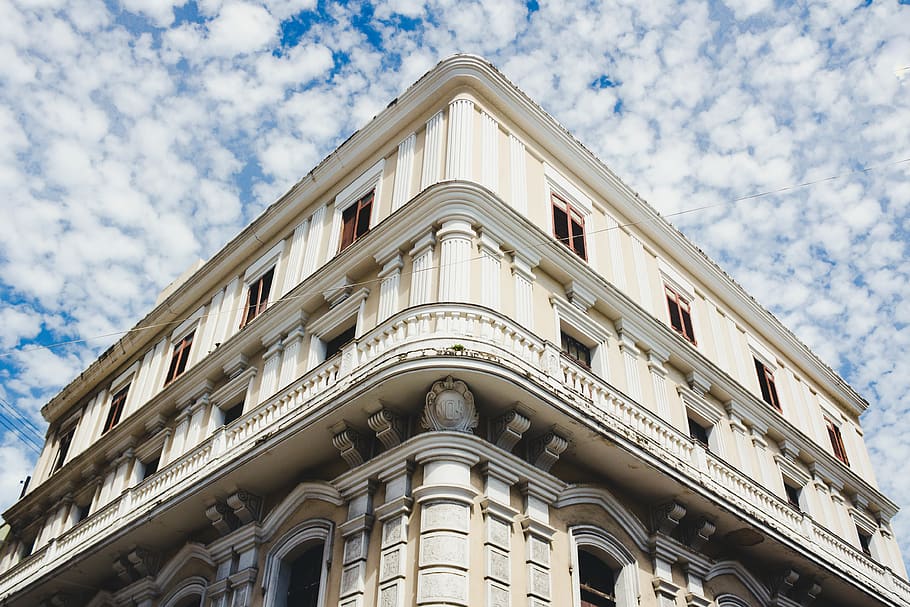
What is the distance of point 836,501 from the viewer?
22.8 m

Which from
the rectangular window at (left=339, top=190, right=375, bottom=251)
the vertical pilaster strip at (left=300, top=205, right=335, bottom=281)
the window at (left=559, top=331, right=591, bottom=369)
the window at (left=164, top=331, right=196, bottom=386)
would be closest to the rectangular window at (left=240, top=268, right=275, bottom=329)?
the vertical pilaster strip at (left=300, top=205, right=335, bottom=281)

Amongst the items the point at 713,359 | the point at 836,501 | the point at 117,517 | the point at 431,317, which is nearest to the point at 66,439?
the point at 117,517

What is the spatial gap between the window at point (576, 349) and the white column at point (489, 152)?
3.38 metres

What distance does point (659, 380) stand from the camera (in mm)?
18312

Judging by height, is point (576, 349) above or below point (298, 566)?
above

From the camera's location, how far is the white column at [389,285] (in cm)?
1572

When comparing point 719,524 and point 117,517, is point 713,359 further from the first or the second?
point 117,517

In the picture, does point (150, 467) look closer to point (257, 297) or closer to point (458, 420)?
point (257, 297)

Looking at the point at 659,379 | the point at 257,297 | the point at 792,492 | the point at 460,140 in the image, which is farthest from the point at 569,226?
the point at 792,492

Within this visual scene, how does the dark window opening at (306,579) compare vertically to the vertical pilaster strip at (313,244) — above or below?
below

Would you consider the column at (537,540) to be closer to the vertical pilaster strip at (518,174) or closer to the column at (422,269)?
the column at (422,269)

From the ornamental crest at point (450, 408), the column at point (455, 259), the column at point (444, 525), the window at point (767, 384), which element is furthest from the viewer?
the window at point (767, 384)

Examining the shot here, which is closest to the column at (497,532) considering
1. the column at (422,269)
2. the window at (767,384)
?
the column at (422,269)

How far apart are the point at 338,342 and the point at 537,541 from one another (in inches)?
257
